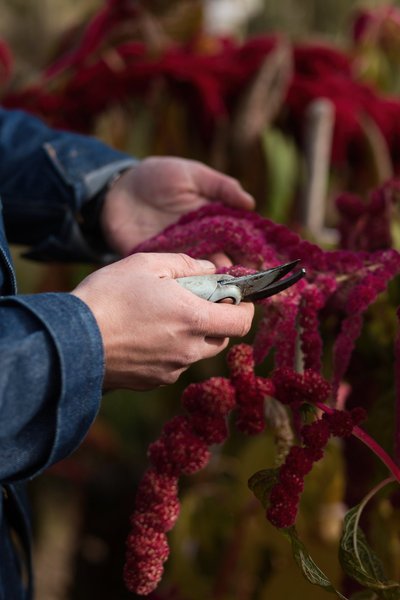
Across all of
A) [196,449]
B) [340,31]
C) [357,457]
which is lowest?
[340,31]

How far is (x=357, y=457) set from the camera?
2.42 feet

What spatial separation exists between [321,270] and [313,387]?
13 centimetres

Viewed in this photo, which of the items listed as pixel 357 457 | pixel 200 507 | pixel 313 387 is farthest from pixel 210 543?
pixel 313 387

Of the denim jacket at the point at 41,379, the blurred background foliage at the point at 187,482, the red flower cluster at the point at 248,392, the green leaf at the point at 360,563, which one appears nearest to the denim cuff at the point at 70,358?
the denim jacket at the point at 41,379

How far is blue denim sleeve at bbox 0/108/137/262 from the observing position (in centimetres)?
80

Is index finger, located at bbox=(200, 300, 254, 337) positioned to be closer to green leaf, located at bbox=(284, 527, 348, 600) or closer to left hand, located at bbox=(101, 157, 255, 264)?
green leaf, located at bbox=(284, 527, 348, 600)

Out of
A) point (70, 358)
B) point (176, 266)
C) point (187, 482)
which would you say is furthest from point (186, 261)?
point (187, 482)

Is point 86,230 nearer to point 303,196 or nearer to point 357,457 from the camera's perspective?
point 357,457

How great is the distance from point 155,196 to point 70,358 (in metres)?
0.37

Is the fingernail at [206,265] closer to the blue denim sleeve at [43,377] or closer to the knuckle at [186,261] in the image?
the knuckle at [186,261]

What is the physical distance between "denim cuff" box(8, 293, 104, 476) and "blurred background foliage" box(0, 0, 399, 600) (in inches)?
13.2

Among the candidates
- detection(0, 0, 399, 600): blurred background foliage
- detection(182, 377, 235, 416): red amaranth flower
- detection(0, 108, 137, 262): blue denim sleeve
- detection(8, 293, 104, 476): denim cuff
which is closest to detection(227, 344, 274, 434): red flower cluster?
detection(182, 377, 235, 416): red amaranth flower

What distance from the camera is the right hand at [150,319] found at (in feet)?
1.55

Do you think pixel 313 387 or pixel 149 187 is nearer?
pixel 313 387
